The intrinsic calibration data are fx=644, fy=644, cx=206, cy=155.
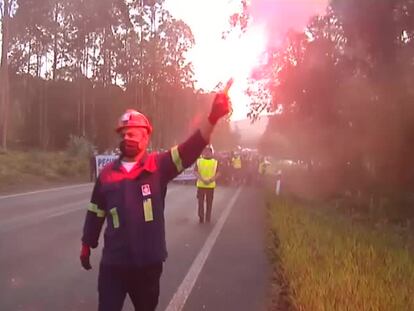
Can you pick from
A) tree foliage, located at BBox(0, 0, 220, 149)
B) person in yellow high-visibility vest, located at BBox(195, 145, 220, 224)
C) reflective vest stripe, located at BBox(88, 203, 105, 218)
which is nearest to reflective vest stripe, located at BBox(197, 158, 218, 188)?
person in yellow high-visibility vest, located at BBox(195, 145, 220, 224)

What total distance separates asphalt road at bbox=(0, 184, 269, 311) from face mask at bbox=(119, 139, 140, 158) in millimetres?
2871

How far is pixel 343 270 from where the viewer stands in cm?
696

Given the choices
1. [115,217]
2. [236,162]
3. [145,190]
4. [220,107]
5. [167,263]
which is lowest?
[236,162]

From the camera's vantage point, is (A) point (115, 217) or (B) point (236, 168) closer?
(A) point (115, 217)

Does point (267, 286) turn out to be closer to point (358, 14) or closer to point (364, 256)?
point (364, 256)

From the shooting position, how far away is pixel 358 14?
16.5 meters

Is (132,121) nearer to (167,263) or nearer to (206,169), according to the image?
(167,263)

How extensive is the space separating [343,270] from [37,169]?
27029mm

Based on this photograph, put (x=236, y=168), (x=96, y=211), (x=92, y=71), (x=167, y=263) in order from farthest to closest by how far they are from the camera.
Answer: (x=92, y=71)
(x=236, y=168)
(x=167, y=263)
(x=96, y=211)

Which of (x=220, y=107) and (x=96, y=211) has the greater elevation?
(x=220, y=107)

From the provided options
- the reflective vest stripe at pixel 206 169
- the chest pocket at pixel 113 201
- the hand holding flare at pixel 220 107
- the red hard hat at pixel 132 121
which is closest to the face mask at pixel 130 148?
the red hard hat at pixel 132 121

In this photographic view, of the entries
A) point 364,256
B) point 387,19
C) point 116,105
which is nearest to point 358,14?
point 387,19

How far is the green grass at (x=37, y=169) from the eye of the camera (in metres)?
28.4

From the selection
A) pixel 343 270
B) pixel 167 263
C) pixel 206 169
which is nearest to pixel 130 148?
pixel 343 270
